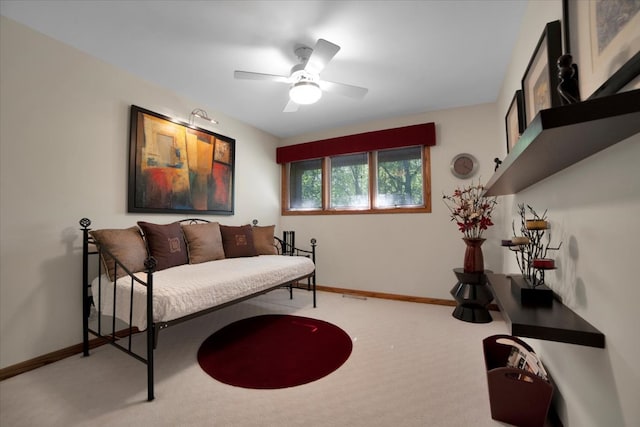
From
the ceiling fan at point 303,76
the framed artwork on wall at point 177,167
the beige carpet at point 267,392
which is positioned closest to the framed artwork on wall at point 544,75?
the ceiling fan at point 303,76

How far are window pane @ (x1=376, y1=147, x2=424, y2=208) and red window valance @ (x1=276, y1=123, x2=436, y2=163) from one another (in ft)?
0.58

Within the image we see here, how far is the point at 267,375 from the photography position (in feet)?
5.88

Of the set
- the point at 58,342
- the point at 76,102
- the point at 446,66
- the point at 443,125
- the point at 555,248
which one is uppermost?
the point at 446,66

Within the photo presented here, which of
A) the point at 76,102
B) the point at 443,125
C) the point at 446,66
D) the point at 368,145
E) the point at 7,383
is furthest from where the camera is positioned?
the point at 368,145

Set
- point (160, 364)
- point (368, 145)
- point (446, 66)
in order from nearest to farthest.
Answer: point (160, 364), point (446, 66), point (368, 145)

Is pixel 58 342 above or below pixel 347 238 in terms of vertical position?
below

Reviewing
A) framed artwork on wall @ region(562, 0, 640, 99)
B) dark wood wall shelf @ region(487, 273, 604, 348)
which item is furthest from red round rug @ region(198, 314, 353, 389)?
framed artwork on wall @ region(562, 0, 640, 99)

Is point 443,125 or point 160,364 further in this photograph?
point 443,125

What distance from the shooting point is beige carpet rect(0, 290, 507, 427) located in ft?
4.56

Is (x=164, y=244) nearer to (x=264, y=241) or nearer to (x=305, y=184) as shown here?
(x=264, y=241)

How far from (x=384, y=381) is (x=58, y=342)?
242cm

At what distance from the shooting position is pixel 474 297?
270 cm

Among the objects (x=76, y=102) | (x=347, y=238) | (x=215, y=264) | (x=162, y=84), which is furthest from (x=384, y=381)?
(x=162, y=84)

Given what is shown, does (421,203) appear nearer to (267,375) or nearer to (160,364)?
(267,375)
